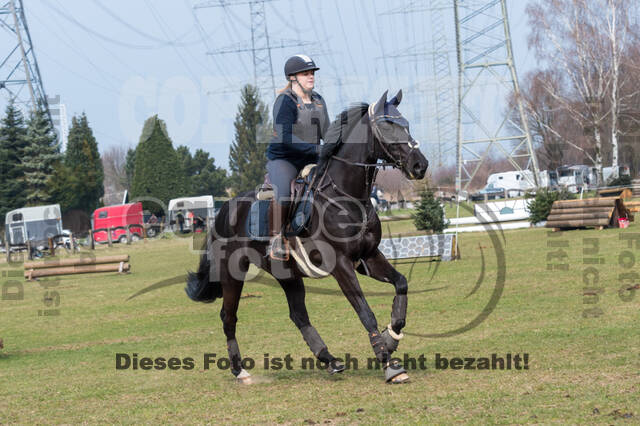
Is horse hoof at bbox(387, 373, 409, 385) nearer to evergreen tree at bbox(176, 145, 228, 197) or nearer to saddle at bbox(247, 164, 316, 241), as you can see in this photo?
saddle at bbox(247, 164, 316, 241)

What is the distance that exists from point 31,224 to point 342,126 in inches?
Result: 1972

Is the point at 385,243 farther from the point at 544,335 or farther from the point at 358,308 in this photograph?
the point at 358,308

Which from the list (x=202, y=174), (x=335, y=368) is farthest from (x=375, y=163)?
(x=202, y=174)

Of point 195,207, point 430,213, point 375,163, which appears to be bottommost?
point 430,213

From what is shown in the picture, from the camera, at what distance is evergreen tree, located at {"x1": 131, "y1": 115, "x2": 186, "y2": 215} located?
287 feet

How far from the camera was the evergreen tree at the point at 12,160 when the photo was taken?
217 feet

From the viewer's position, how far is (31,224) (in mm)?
52125

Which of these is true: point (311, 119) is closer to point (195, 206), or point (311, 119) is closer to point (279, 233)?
point (279, 233)

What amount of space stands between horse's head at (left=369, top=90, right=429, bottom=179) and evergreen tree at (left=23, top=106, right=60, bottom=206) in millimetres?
65428

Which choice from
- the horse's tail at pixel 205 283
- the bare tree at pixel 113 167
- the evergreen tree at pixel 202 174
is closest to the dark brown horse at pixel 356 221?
the horse's tail at pixel 205 283

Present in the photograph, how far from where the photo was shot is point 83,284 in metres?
23.5

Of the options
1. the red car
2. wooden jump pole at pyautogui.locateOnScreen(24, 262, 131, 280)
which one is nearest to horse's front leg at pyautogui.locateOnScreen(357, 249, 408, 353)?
wooden jump pole at pyautogui.locateOnScreen(24, 262, 131, 280)

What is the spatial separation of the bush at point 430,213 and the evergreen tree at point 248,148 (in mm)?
68214

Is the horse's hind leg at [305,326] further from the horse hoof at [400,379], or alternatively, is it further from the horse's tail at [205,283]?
the horse's tail at [205,283]
